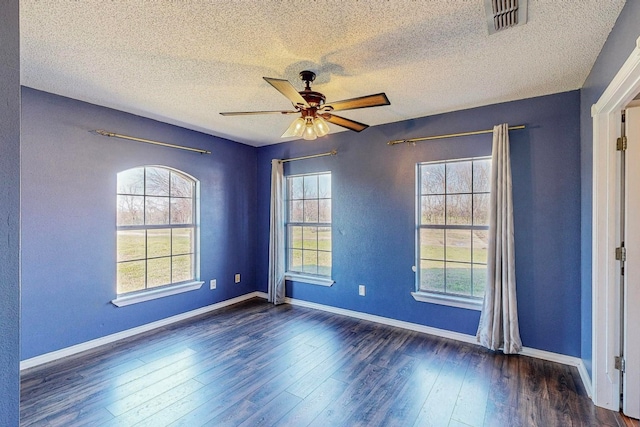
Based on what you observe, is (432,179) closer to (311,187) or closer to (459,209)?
(459,209)

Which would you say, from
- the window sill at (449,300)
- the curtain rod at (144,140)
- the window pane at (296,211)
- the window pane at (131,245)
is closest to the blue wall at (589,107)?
the window sill at (449,300)

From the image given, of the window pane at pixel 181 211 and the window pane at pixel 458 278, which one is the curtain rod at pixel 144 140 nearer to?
the window pane at pixel 181 211

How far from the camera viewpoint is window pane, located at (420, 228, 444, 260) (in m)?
3.47

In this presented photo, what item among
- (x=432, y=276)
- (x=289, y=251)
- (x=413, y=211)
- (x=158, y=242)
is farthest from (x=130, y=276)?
(x=432, y=276)

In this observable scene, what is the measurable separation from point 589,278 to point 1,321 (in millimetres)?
3415

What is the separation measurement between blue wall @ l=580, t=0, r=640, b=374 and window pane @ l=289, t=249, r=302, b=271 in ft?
10.8

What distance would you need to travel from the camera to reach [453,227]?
134 inches

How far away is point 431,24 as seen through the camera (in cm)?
180

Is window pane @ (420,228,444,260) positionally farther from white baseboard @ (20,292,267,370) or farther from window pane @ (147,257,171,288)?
window pane @ (147,257,171,288)

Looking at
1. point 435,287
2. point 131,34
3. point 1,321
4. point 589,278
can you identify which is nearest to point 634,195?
point 589,278

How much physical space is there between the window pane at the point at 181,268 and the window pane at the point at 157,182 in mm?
871

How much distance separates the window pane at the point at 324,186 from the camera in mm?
4328

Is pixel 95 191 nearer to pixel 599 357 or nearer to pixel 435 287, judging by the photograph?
pixel 435 287

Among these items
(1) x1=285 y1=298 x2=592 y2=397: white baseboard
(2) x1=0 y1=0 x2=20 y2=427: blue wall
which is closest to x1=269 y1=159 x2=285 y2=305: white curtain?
(1) x1=285 y1=298 x2=592 y2=397: white baseboard
